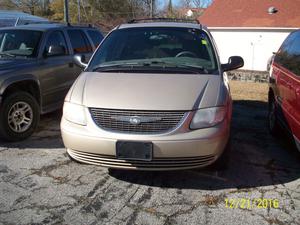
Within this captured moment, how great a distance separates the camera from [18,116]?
599 centimetres

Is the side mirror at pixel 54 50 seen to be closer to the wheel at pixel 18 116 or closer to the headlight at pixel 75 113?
the wheel at pixel 18 116

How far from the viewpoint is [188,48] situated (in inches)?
209

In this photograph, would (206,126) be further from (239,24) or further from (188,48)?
(239,24)

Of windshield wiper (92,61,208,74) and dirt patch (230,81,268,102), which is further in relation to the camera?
dirt patch (230,81,268,102)

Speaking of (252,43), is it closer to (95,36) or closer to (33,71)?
(95,36)

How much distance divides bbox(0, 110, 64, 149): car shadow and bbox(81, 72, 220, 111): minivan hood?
5.40 feet

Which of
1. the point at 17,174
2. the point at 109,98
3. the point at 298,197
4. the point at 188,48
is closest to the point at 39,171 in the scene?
the point at 17,174

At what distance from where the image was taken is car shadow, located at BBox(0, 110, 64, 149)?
5766mm

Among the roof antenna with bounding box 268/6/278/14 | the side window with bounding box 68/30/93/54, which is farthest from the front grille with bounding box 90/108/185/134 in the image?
the roof antenna with bounding box 268/6/278/14

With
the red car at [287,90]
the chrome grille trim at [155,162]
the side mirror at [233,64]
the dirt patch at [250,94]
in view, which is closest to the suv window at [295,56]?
the red car at [287,90]

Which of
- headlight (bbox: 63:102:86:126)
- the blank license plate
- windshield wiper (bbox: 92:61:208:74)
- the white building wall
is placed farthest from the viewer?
the white building wall

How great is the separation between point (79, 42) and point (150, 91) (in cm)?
408

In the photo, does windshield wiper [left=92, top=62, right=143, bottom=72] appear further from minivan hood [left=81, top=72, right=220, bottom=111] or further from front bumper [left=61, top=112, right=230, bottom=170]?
front bumper [left=61, top=112, right=230, bottom=170]

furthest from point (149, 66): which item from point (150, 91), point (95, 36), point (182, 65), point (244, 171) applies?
point (95, 36)
